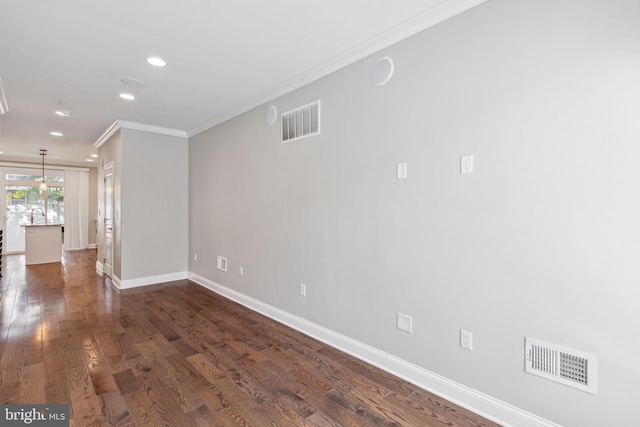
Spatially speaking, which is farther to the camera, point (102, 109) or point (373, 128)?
point (102, 109)

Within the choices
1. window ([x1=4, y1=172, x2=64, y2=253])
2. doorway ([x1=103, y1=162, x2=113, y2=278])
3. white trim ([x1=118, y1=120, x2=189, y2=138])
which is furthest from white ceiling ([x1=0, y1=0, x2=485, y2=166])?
window ([x1=4, y1=172, x2=64, y2=253])

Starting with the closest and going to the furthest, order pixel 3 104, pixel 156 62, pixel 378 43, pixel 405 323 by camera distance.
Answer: pixel 405 323 → pixel 378 43 → pixel 156 62 → pixel 3 104

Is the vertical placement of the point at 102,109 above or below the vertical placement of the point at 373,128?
above

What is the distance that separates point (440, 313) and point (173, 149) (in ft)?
16.6

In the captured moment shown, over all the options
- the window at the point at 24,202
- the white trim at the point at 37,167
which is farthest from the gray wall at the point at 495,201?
the window at the point at 24,202

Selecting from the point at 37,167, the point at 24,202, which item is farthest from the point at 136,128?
the point at 24,202

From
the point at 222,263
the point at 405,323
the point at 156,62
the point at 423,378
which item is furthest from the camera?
the point at 222,263

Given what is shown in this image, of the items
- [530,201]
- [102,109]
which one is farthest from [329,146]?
[102,109]

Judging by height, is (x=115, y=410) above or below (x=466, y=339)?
below

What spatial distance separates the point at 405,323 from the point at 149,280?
448 centimetres

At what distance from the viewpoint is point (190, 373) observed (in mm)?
2424

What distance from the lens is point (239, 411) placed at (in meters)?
1.98

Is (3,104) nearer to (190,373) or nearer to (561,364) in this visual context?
(190,373)

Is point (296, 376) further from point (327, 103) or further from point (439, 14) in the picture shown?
point (439, 14)
